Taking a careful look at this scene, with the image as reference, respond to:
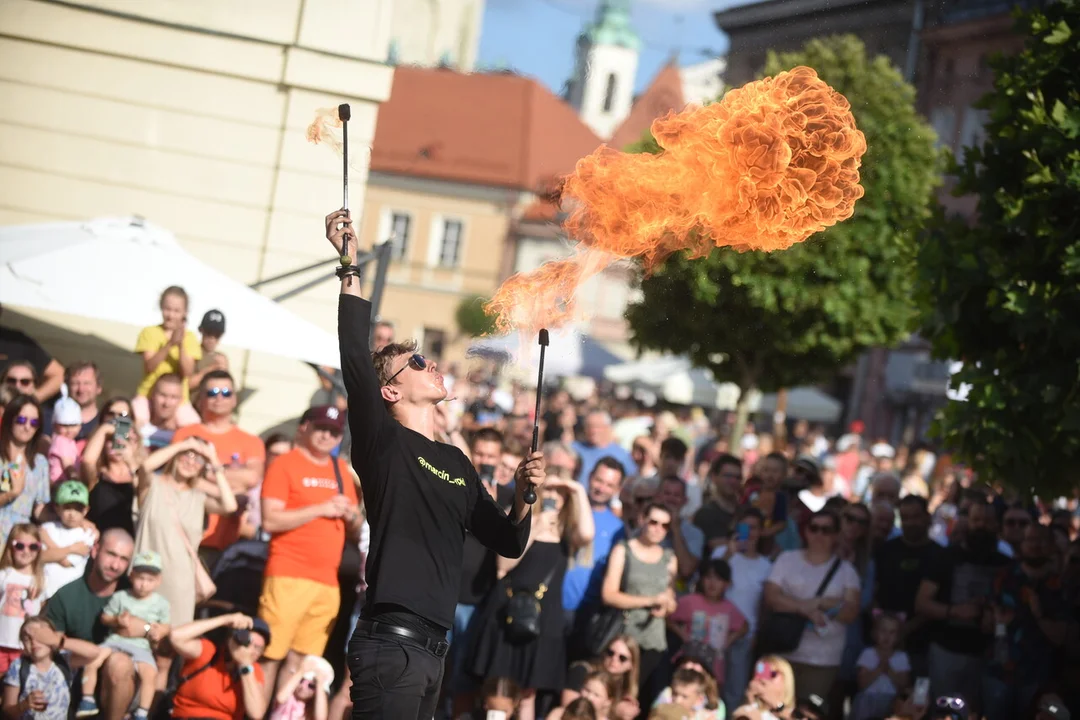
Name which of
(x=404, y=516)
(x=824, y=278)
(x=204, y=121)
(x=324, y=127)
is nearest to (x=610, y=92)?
(x=824, y=278)

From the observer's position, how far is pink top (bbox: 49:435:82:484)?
820cm

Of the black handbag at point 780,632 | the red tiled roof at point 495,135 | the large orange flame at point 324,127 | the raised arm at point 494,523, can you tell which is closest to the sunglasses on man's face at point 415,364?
the raised arm at point 494,523

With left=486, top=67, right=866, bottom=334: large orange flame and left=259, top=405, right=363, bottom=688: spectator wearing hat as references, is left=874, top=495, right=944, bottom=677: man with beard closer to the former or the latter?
left=486, top=67, right=866, bottom=334: large orange flame

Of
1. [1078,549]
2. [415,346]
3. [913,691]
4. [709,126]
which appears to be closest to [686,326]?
[1078,549]

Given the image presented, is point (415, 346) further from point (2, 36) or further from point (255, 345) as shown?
point (2, 36)

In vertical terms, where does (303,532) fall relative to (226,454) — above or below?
below

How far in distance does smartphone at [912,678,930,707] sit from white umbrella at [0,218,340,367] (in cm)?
430

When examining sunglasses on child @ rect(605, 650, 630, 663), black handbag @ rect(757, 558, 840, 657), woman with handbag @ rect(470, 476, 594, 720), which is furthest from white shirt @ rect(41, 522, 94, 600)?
black handbag @ rect(757, 558, 840, 657)

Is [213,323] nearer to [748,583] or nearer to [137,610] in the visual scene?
[137,610]

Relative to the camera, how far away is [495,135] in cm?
3762

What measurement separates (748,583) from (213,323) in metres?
3.86

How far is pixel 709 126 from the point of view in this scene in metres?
6.50

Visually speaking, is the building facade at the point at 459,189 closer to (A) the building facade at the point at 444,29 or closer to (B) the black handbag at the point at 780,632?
(A) the building facade at the point at 444,29

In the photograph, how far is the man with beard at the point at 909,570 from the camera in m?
8.45
